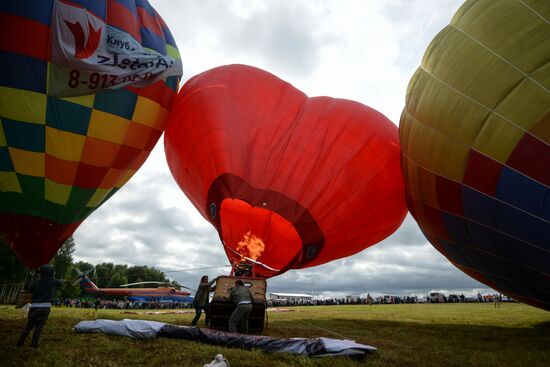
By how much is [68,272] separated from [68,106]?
153 ft

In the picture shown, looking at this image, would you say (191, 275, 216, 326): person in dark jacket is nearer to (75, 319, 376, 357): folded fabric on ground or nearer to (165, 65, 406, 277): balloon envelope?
(165, 65, 406, 277): balloon envelope

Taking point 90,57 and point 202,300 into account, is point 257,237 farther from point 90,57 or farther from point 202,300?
point 90,57

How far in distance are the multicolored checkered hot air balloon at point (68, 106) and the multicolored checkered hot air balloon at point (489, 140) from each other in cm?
581

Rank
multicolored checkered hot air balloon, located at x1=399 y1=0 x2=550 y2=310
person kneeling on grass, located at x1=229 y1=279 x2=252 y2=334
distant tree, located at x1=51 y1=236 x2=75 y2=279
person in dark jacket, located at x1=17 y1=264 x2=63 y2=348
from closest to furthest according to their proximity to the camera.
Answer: person in dark jacket, located at x1=17 y1=264 x2=63 y2=348 → multicolored checkered hot air balloon, located at x1=399 y1=0 x2=550 y2=310 → person kneeling on grass, located at x1=229 y1=279 x2=252 y2=334 → distant tree, located at x1=51 y1=236 x2=75 y2=279

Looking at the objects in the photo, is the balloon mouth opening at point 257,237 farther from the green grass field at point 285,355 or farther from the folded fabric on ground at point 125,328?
the folded fabric on ground at point 125,328

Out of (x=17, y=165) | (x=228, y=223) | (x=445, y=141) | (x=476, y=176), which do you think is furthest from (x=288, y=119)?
(x=17, y=165)

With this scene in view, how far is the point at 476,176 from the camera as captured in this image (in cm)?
637

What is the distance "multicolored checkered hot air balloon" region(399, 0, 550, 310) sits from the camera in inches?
221

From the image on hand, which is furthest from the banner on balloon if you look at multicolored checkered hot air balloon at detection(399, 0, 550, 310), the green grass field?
multicolored checkered hot air balloon at detection(399, 0, 550, 310)

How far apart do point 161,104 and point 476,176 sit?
22.9 ft

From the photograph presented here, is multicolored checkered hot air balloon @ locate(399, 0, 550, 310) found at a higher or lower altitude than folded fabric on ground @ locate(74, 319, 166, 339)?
higher

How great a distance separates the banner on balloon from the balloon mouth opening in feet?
11.2

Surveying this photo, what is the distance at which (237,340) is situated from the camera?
5059 mm

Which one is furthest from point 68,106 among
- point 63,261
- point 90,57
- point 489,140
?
point 63,261
